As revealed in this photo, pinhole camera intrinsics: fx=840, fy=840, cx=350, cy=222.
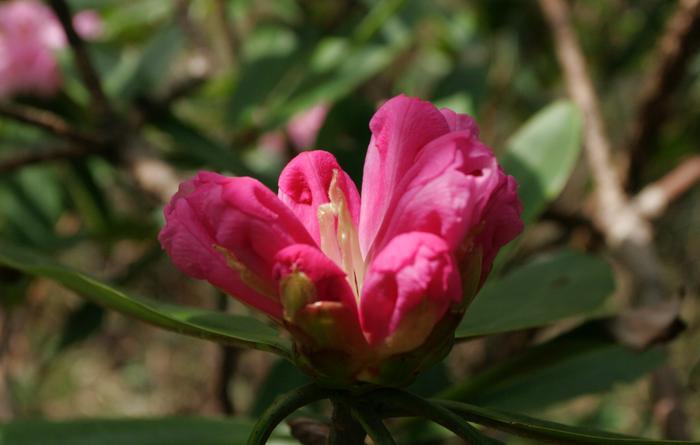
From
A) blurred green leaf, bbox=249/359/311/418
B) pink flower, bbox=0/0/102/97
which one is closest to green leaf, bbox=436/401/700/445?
blurred green leaf, bbox=249/359/311/418

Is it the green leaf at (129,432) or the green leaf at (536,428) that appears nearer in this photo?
the green leaf at (536,428)

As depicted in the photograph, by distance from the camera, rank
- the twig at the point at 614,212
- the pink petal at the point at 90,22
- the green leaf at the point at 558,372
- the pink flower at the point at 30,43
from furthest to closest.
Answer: the pink petal at the point at 90,22 < the pink flower at the point at 30,43 < the twig at the point at 614,212 < the green leaf at the point at 558,372

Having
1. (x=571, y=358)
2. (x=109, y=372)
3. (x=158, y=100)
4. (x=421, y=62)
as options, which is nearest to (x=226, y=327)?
(x=571, y=358)

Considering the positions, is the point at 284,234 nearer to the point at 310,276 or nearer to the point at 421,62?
the point at 310,276

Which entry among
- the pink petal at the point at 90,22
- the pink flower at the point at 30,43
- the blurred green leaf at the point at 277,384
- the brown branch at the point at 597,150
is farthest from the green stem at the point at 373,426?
the pink petal at the point at 90,22

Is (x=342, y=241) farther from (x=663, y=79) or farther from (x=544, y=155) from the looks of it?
(x=663, y=79)

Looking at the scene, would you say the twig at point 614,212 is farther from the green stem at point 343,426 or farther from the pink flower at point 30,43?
the pink flower at point 30,43
